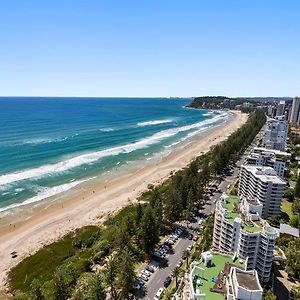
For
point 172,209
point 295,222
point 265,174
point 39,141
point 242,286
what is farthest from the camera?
point 39,141

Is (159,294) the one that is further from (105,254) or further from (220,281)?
(105,254)

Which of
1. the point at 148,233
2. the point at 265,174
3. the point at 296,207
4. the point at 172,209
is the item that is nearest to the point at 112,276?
the point at 148,233

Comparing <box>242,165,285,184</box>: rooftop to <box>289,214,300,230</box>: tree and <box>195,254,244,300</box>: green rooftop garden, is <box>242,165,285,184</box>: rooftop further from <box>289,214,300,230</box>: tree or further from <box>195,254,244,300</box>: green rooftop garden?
<box>195,254,244,300</box>: green rooftop garden

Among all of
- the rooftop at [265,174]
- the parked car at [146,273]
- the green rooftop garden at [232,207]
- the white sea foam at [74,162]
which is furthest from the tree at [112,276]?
the white sea foam at [74,162]

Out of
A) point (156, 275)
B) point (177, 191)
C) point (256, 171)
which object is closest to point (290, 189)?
point (256, 171)

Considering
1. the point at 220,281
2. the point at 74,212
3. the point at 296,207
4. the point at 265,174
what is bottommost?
the point at 74,212

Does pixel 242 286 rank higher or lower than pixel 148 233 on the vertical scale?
higher

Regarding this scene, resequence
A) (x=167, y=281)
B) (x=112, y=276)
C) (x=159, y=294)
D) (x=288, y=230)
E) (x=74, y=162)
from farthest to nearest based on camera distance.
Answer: (x=74, y=162) → (x=288, y=230) → (x=167, y=281) → (x=159, y=294) → (x=112, y=276)

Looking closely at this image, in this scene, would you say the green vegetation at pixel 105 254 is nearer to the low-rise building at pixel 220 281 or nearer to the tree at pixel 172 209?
the tree at pixel 172 209
